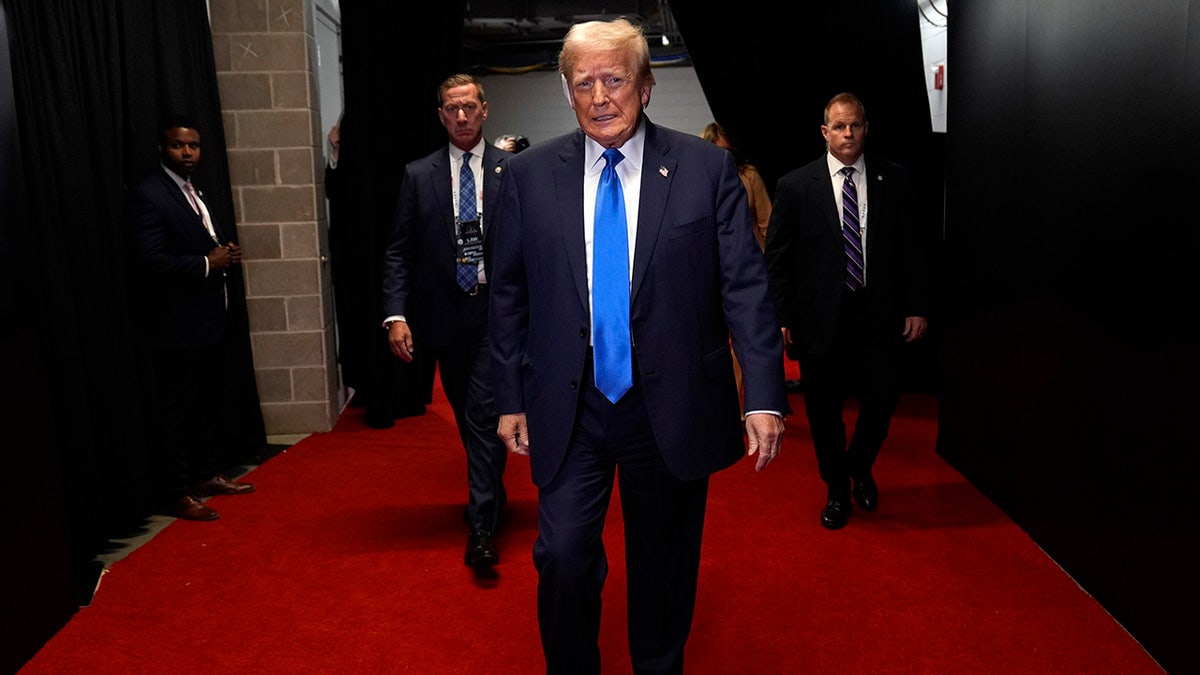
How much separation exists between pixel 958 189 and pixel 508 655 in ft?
9.49

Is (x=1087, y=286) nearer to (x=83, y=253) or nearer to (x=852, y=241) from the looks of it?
(x=852, y=241)

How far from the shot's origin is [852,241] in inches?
150

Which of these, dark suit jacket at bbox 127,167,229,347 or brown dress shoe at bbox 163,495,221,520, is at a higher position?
dark suit jacket at bbox 127,167,229,347

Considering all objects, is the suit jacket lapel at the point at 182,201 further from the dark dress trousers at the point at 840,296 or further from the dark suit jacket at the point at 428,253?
the dark dress trousers at the point at 840,296

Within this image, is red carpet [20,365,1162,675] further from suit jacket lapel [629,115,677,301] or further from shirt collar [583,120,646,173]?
shirt collar [583,120,646,173]

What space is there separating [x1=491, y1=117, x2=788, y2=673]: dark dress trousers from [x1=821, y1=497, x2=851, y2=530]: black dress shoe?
1.70 m

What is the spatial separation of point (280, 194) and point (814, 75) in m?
3.12

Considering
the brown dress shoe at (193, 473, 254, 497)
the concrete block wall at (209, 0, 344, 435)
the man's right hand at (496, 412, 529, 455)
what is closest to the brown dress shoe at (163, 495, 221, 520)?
the brown dress shoe at (193, 473, 254, 497)

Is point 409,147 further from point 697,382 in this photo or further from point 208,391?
point 697,382

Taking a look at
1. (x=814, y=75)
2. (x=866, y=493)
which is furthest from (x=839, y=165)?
(x=814, y=75)

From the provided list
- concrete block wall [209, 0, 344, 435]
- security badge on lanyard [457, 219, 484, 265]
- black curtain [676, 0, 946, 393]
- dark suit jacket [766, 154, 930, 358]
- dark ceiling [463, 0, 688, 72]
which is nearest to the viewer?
security badge on lanyard [457, 219, 484, 265]

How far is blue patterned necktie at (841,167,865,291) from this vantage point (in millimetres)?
3793

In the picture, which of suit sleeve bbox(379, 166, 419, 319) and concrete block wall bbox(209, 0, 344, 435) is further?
concrete block wall bbox(209, 0, 344, 435)

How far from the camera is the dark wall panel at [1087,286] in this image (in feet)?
8.64
